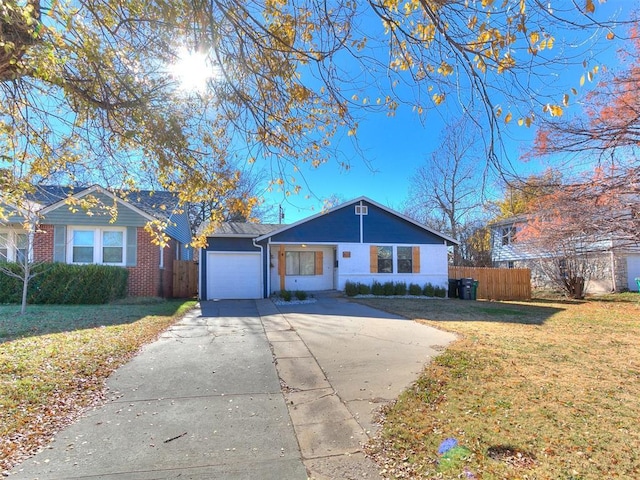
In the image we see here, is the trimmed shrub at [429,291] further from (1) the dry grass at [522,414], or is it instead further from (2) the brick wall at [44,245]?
(2) the brick wall at [44,245]

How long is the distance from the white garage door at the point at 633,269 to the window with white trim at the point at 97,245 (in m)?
26.5

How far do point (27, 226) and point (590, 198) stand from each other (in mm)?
15207

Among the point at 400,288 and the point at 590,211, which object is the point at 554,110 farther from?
the point at 400,288

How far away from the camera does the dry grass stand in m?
2.95

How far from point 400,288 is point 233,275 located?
7.72 m

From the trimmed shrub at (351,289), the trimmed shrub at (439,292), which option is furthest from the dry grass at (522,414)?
the trimmed shrub at (439,292)

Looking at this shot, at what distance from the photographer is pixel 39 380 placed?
15.7 ft

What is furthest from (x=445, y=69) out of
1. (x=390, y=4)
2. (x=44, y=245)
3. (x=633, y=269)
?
(x=633, y=269)

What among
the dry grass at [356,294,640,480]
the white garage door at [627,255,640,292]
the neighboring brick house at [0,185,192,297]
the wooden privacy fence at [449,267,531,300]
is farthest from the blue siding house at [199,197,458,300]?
the white garage door at [627,255,640,292]

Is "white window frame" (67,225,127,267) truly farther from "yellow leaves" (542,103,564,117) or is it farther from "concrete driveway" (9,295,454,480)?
"yellow leaves" (542,103,564,117)

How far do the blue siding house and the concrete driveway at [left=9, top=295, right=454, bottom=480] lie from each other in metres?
8.77

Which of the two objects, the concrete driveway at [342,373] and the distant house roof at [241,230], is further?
the distant house roof at [241,230]

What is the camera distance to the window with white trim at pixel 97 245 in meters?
14.9

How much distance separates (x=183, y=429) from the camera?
12.2 feet
